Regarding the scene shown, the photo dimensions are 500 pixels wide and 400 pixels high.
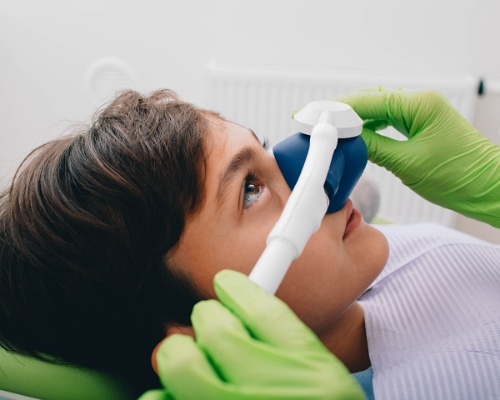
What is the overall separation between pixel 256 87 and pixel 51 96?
0.84 meters

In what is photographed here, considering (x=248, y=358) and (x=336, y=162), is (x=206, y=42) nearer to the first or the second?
(x=336, y=162)

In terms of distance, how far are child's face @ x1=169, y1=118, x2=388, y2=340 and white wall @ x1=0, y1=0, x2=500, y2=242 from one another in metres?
1.18

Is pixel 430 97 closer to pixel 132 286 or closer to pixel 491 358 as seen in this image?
pixel 491 358

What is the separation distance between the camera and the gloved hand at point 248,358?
0.48 metres

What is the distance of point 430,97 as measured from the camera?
1.06 metres

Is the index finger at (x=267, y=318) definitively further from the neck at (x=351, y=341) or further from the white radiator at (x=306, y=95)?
the white radiator at (x=306, y=95)

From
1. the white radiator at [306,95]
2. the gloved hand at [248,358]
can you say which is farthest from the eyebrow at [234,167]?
the white radiator at [306,95]

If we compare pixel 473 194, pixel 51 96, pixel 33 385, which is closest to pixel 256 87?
pixel 51 96

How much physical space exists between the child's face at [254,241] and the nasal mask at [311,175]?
0.04 meters

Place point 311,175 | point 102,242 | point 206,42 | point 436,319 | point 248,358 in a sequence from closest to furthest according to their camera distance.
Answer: point 248,358, point 311,175, point 102,242, point 436,319, point 206,42

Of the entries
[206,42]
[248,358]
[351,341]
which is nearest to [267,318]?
[248,358]

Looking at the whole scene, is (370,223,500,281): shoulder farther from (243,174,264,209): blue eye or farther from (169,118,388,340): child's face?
(243,174,264,209): blue eye

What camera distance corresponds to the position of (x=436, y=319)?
3.08 ft

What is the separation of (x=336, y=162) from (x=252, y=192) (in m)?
0.13
